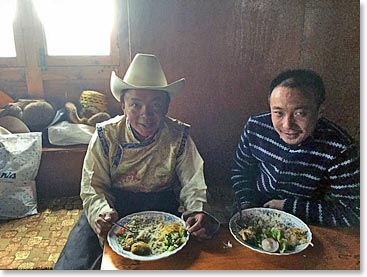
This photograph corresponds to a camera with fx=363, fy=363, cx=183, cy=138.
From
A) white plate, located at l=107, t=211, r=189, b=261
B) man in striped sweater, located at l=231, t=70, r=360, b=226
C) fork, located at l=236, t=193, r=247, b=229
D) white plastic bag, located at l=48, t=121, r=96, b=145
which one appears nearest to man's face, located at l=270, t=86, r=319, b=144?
man in striped sweater, located at l=231, t=70, r=360, b=226

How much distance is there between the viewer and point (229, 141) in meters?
0.99

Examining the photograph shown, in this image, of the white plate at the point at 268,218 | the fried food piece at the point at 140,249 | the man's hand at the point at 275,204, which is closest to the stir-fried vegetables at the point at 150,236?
the fried food piece at the point at 140,249

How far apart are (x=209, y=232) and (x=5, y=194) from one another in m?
0.55

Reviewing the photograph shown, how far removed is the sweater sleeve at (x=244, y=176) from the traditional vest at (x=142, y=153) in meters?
0.16

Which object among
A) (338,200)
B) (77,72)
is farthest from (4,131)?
(338,200)

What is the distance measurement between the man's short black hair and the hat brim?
24 centimetres

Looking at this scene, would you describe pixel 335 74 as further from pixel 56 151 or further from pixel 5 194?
pixel 5 194

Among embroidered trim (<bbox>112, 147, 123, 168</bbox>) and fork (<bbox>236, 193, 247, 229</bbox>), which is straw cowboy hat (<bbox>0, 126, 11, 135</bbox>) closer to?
embroidered trim (<bbox>112, 147, 123, 168</bbox>)

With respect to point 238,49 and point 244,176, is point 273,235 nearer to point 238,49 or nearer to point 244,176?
point 244,176

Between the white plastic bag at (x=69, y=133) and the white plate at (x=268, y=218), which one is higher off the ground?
the white plastic bag at (x=69, y=133)

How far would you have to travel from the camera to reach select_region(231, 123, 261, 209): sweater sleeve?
100 cm

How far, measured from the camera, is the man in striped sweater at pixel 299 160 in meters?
0.93

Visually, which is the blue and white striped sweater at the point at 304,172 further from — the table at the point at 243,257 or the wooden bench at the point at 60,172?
the wooden bench at the point at 60,172

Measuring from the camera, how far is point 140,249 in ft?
2.85
